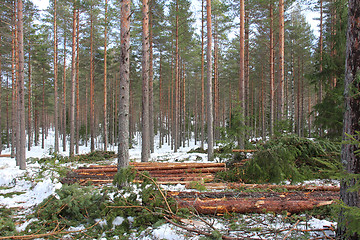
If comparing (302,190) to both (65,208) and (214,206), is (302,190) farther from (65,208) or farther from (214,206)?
(65,208)

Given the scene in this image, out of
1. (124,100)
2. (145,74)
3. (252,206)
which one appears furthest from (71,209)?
(145,74)

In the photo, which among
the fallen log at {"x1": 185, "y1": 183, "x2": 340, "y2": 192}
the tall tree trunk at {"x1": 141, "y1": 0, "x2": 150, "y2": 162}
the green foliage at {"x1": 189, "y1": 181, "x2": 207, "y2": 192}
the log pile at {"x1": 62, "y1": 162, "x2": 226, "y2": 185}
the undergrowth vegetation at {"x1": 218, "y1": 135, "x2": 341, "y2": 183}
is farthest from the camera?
the tall tree trunk at {"x1": 141, "y1": 0, "x2": 150, "y2": 162}

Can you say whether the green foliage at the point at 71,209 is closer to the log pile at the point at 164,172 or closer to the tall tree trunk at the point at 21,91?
the log pile at the point at 164,172

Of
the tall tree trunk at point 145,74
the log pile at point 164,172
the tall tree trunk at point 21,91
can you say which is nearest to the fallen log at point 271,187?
the log pile at point 164,172

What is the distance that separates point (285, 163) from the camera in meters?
6.61

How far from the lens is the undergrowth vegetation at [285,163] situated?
257 inches

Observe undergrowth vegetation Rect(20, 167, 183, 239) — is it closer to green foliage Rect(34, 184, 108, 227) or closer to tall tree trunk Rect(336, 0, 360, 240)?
green foliage Rect(34, 184, 108, 227)

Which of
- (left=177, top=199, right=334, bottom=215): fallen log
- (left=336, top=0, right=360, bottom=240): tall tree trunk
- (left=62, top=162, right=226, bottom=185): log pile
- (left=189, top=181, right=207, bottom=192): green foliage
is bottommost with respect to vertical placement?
(left=62, top=162, right=226, bottom=185): log pile

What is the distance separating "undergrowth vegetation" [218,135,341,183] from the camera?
6.53m

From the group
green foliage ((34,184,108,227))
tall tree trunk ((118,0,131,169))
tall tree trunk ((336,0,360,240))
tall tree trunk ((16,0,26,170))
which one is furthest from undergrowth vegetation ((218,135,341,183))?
tall tree trunk ((16,0,26,170))

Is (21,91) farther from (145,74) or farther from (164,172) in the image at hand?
(164,172)

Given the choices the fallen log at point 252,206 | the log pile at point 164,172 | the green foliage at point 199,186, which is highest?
the fallen log at point 252,206

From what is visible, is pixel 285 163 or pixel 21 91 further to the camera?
pixel 21 91

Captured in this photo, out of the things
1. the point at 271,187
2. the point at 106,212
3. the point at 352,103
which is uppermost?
the point at 352,103
